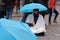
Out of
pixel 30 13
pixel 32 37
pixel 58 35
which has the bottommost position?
pixel 58 35

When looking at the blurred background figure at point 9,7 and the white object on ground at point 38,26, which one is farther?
the blurred background figure at point 9,7

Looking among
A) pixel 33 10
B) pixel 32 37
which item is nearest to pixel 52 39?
pixel 33 10

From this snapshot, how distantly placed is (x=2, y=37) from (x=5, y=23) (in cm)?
49

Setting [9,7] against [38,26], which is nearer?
[38,26]

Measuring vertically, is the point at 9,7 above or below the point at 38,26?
above

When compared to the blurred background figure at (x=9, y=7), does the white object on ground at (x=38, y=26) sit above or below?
below

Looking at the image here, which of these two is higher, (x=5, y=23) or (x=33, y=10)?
(x=5, y=23)

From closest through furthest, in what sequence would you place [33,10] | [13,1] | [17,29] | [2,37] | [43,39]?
1. [2,37]
2. [17,29]
3. [43,39]
4. [33,10]
5. [13,1]

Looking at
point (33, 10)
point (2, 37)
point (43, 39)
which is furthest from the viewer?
point (33, 10)

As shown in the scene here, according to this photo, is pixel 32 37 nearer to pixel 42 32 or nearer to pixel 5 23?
pixel 5 23

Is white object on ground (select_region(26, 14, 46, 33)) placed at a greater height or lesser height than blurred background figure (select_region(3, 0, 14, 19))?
lesser

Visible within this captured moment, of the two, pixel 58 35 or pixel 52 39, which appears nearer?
pixel 52 39

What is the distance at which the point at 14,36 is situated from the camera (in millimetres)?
4309

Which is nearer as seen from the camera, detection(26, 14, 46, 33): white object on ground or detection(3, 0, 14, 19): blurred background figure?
detection(26, 14, 46, 33): white object on ground
